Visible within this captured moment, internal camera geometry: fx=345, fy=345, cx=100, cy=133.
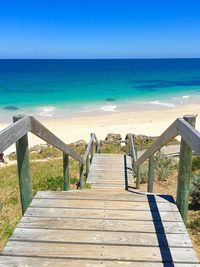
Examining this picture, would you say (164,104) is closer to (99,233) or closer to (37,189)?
(37,189)

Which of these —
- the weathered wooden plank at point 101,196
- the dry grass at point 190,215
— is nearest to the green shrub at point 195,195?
the dry grass at point 190,215

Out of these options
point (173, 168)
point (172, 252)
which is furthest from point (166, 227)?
point (173, 168)

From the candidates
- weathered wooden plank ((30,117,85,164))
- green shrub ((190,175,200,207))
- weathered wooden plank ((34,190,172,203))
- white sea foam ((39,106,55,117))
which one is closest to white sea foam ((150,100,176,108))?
white sea foam ((39,106,55,117))

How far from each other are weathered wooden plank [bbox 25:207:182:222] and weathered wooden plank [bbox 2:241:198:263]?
2.03ft

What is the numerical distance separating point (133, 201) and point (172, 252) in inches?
48.4

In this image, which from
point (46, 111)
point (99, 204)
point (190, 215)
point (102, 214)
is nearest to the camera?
point (102, 214)

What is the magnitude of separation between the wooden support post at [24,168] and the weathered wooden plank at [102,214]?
0.54 ft

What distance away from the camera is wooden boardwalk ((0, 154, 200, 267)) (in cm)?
308

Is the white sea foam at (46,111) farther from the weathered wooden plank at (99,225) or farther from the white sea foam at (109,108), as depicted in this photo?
the weathered wooden plank at (99,225)

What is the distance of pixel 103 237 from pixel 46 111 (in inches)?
1465

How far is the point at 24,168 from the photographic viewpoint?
3.81 m

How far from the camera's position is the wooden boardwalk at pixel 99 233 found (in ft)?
10.1

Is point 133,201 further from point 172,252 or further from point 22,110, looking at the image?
point 22,110

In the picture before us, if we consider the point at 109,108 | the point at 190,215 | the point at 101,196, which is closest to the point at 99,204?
the point at 101,196
